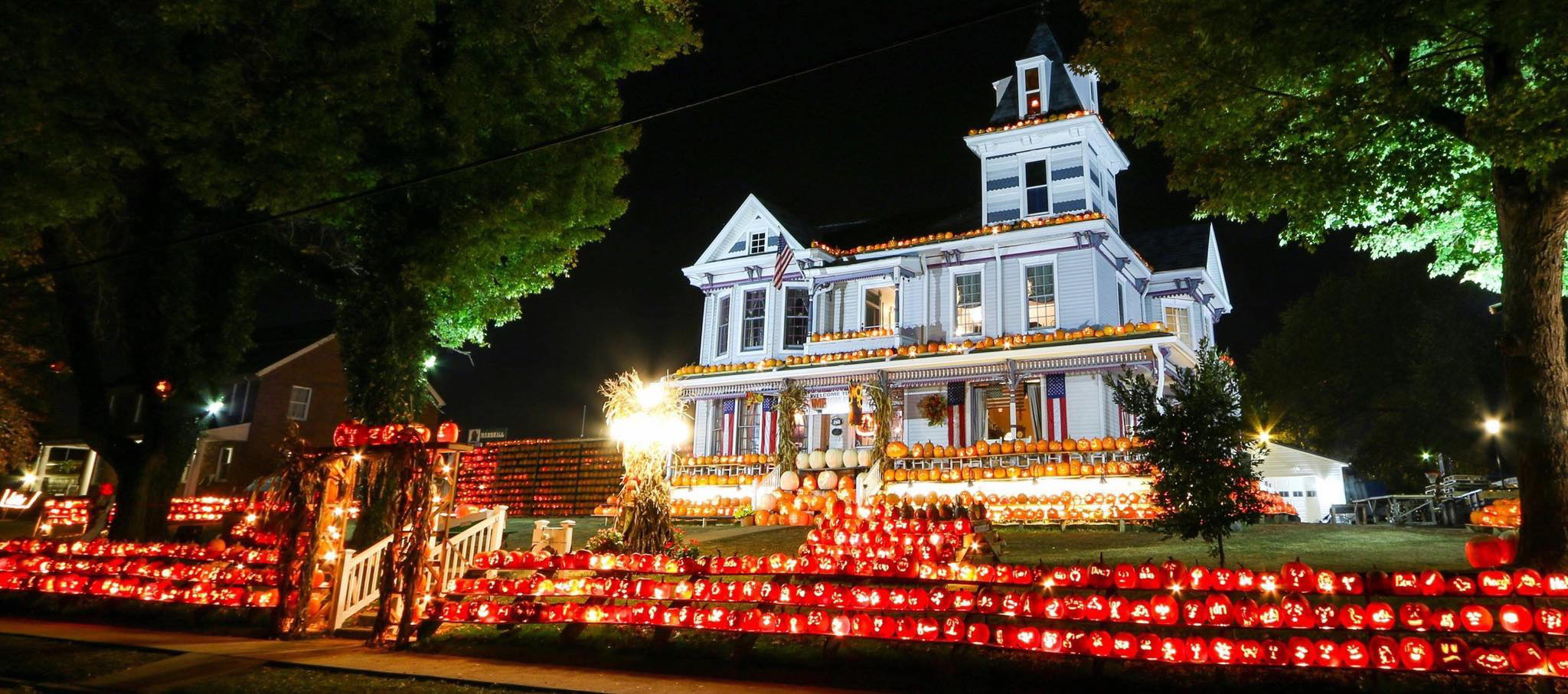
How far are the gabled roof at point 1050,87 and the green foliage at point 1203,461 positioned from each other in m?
15.4

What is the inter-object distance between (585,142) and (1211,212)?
10.2 meters

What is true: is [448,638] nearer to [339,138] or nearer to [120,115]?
[339,138]

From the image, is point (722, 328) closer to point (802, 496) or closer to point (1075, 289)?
point (802, 496)

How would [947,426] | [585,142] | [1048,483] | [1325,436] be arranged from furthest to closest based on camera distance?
1. [1325,436]
2. [947,426]
3. [1048,483]
4. [585,142]

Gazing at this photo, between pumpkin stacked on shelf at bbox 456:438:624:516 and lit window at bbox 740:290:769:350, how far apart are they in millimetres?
5714

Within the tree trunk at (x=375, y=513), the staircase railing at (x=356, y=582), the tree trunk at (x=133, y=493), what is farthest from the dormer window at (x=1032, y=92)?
the tree trunk at (x=133, y=493)

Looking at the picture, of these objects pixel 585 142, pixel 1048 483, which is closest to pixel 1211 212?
pixel 1048 483

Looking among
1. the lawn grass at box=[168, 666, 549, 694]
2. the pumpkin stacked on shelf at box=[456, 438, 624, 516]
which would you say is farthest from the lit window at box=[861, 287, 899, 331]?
the lawn grass at box=[168, 666, 549, 694]

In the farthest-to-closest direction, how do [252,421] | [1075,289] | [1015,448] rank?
[252,421] < [1075,289] < [1015,448]

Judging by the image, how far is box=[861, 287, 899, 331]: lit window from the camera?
25952mm

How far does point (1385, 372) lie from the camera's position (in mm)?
41719

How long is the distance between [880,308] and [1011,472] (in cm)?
871

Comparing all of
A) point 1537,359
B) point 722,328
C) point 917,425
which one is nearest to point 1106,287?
point 917,425

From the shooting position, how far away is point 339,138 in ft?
40.5
